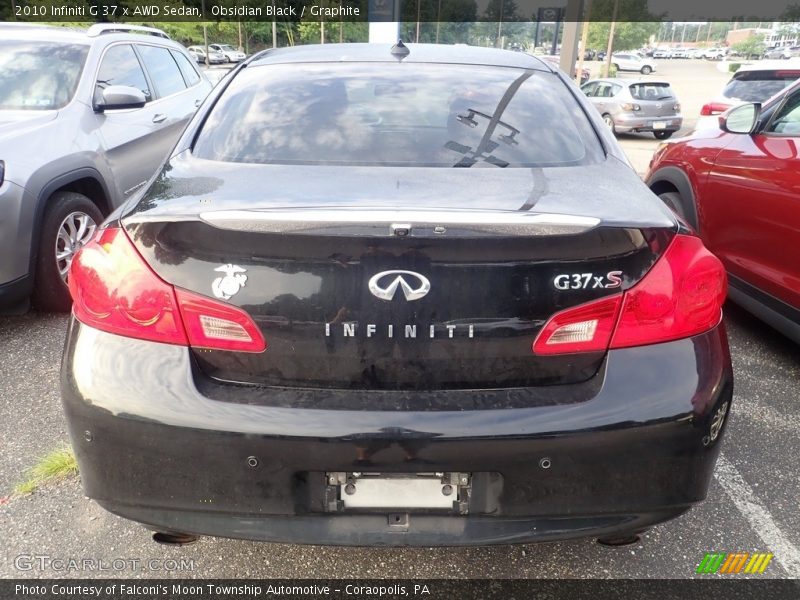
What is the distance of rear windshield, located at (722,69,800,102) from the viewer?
31.2ft

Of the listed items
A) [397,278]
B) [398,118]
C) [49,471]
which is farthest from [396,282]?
[49,471]

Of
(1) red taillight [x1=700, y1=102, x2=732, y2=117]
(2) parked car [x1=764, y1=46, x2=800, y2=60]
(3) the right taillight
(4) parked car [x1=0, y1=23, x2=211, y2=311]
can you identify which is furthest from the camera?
(2) parked car [x1=764, y1=46, x2=800, y2=60]

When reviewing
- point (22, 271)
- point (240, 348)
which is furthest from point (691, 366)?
point (22, 271)

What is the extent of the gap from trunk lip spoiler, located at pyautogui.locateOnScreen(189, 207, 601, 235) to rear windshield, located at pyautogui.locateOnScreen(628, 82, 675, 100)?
15374mm

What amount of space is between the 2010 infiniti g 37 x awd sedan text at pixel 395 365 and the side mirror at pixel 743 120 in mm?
2418

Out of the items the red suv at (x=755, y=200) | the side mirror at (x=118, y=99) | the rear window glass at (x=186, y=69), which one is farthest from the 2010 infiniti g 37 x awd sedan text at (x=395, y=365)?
the rear window glass at (x=186, y=69)

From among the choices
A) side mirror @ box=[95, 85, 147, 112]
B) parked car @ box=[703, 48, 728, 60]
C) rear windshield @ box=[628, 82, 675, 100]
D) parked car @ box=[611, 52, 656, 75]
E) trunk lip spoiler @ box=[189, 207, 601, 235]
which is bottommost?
parked car @ box=[703, 48, 728, 60]

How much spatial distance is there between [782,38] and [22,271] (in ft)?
285

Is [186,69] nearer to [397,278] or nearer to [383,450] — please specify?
[397,278]

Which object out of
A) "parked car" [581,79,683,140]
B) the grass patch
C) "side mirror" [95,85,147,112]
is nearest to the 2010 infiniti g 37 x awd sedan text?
the grass patch

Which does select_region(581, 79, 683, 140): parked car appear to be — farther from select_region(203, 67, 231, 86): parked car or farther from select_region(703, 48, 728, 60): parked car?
select_region(703, 48, 728, 60): parked car

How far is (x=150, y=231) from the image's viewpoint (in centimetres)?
163

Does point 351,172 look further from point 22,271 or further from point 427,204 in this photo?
point 22,271

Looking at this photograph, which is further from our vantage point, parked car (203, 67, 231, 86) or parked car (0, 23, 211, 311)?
parked car (0, 23, 211, 311)
